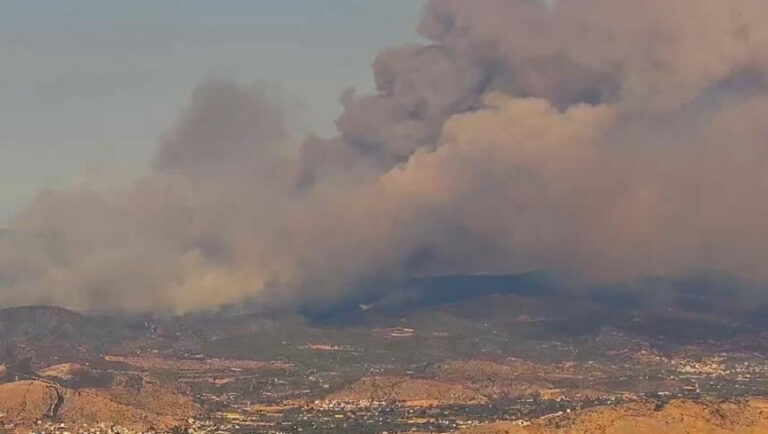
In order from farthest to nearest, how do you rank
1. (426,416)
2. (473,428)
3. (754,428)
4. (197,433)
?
1. (426,416)
2. (197,433)
3. (473,428)
4. (754,428)

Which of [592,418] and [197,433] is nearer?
[592,418]

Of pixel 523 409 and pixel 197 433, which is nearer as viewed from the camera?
pixel 197 433

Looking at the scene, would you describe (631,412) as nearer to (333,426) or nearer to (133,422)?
(333,426)

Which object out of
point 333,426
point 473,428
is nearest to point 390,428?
point 333,426

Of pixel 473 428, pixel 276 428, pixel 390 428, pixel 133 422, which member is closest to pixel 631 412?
pixel 473 428

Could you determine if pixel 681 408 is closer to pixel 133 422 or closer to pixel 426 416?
pixel 426 416

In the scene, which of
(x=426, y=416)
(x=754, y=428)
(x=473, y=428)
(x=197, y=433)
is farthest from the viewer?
(x=426, y=416)
